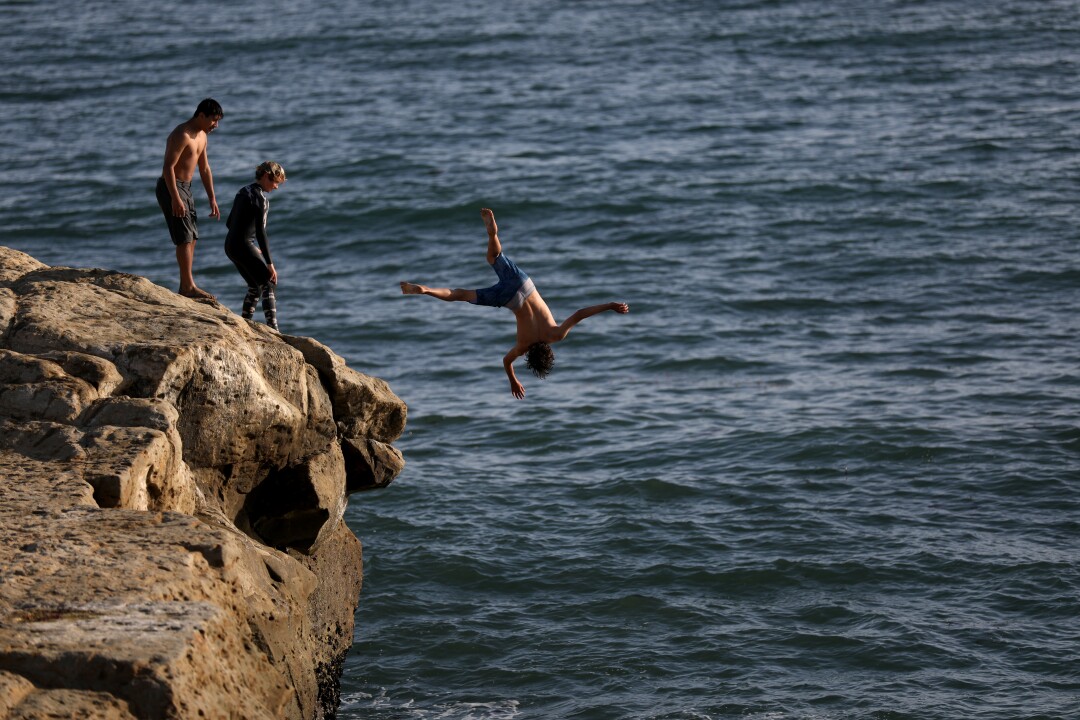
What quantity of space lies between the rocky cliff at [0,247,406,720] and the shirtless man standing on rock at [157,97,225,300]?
3.55ft

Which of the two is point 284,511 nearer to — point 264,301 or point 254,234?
point 264,301

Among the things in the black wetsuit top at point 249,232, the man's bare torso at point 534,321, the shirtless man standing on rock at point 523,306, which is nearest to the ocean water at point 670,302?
the shirtless man standing on rock at point 523,306

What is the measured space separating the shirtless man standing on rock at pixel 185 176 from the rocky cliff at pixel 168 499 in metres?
1.08

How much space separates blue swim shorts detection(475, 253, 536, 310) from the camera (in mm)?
14906

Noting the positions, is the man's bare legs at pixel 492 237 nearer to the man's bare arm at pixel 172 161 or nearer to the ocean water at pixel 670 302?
the man's bare arm at pixel 172 161

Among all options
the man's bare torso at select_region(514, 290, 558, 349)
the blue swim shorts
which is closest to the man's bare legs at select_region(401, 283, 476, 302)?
the blue swim shorts

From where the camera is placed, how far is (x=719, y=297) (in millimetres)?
29812

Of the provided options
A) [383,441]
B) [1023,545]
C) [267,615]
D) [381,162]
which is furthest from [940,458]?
[381,162]

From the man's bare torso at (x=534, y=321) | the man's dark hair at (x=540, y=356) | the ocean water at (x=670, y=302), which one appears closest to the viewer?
the man's bare torso at (x=534, y=321)

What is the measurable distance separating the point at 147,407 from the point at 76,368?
95cm

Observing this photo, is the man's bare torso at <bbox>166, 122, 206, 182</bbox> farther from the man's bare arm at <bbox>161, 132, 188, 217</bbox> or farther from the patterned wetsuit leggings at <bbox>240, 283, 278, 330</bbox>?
the patterned wetsuit leggings at <bbox>240, 283, 278, 330</bbox>

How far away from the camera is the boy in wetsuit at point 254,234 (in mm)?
14625

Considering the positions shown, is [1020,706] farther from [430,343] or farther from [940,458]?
[430,343]

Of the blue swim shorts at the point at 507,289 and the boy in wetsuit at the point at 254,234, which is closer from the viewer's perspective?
the boy in wetsuit at the point at 254,234
